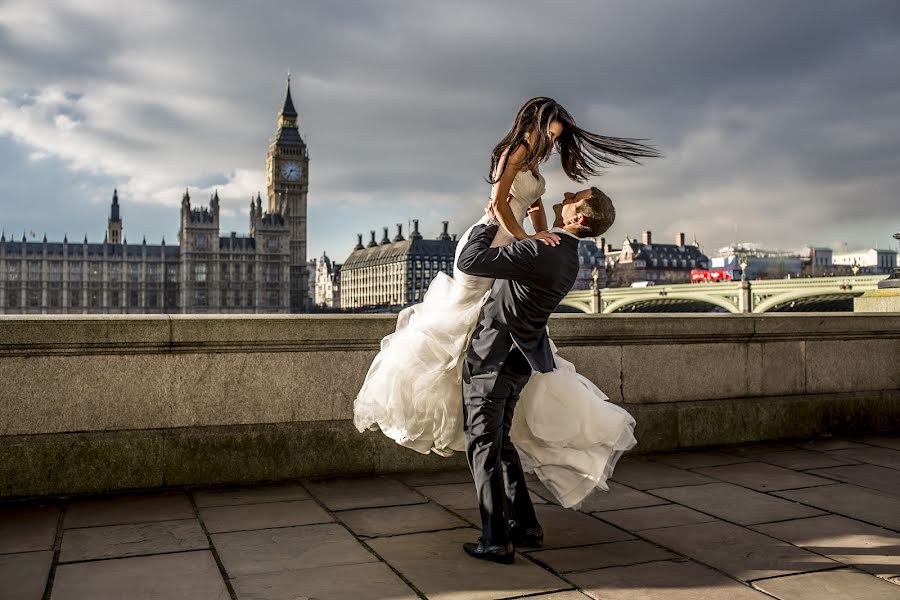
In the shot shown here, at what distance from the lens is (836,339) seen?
6559mm

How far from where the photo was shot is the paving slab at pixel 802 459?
514 centimetres

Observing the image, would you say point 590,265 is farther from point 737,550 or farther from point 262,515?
point 737,550

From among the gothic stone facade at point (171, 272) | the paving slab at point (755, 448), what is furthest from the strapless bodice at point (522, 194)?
the gothic stone facade at point (171, 272)

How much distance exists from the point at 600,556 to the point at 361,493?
155cm

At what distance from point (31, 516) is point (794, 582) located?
3.30 m

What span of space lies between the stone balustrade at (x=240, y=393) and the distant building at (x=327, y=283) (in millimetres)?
157072

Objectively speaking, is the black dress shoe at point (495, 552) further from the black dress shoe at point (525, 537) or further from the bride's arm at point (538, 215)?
the bride's arm at point (538, 215)

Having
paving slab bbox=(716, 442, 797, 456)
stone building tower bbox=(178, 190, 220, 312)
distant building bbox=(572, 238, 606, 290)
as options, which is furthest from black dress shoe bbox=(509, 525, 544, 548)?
distant building bbox=(572, 238, 606, 290)

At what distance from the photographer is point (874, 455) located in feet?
18.0

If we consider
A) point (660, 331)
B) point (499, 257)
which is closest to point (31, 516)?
point (499, 257)

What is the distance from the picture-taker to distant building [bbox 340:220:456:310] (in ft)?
423

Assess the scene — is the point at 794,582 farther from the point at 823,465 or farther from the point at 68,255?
the point at 68,255

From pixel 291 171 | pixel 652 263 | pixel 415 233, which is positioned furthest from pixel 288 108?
pixel 652 263

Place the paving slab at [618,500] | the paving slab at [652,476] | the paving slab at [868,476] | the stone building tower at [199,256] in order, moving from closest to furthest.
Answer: the paving slab at [618,500] → the paving slab at [868,476] → the paving slab at [652,476] → the stone building tower at [199,256]
